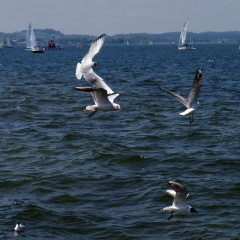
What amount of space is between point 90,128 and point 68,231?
52.2 feet

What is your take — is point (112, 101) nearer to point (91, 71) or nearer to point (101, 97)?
point (101, 97)

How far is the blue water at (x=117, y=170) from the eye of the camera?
17844mm

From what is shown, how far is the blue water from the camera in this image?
58.5 ft

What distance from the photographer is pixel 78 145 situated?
1123 inches

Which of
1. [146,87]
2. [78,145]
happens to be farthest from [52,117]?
[146,87]

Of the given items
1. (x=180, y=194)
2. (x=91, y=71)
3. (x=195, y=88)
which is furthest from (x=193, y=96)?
(x=180, y=194)

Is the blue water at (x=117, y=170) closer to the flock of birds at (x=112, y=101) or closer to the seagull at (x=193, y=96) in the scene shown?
the flock of birds at (x=112, y=101)

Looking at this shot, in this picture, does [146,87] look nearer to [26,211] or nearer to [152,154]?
[152,154]

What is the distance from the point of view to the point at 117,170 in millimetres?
24031

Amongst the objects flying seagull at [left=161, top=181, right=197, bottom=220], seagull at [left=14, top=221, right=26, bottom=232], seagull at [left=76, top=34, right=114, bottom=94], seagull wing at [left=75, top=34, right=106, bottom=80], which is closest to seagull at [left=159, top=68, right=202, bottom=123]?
seagull at [left=76, top=34, right=114, bottom=94]

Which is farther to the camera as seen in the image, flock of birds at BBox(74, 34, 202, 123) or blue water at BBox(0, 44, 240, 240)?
blue water at BBox(0, 44, 240, 240)

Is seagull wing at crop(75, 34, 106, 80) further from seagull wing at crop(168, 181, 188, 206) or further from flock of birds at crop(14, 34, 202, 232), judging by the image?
seagull wing at crop(168, 181, 188, 206)

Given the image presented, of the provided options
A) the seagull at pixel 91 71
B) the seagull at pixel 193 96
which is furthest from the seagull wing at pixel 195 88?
the seagull at pixel 91 71

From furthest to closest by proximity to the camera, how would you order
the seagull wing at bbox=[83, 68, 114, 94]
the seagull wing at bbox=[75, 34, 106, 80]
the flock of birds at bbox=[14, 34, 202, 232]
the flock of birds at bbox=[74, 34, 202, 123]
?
the seagull wing at bbox=[75, 34, 106, 80] → the seagull wing at bbox=[83, 68, 114, 94] → the flock of birds at bbox=[74, 34, 202, 123] → the flock of birds at bbox=[14, 34, 202, 232]
